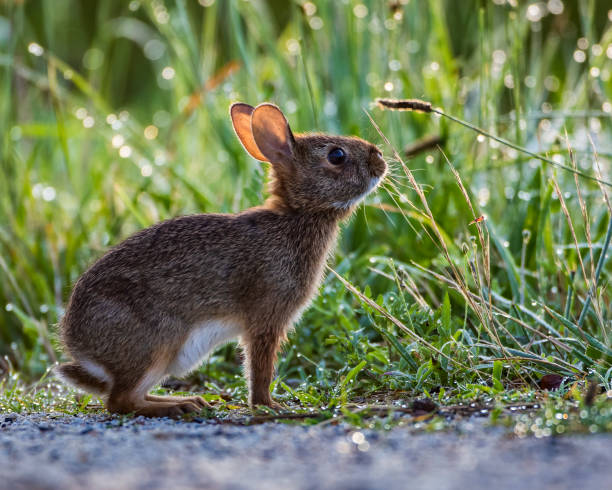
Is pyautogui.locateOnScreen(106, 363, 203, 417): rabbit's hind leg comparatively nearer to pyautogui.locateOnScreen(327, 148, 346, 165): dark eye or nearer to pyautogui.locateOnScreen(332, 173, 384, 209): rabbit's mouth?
pyautogui.locateOnScreen(332, 173, 384, 209): rabbit's mouth

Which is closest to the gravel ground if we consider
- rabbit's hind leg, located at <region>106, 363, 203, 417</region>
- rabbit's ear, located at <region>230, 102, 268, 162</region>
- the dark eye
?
rabbit's hind leg, located at <region>106, 363, 203, 417</region>

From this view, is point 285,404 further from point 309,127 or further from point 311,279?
point 309,127

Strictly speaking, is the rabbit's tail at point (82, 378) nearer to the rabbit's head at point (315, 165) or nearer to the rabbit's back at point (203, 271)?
the rabbit's back at point (203, 271)

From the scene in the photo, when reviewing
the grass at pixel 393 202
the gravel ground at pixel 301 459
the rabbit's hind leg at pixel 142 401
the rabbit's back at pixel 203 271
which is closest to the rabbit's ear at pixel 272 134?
the rabbit's back at pixel 203 271

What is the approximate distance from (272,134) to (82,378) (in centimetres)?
144

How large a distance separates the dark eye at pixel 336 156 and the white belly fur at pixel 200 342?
93cm

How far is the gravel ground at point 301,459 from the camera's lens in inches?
84.2

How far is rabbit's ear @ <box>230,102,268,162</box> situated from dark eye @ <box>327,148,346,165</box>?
32 centimetres

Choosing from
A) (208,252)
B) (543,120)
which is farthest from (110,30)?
(208,252)

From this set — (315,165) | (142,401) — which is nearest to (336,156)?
(315,165)

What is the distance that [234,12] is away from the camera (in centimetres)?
546

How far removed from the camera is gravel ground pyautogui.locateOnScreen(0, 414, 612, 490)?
2.14 meters

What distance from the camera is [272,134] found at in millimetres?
4176

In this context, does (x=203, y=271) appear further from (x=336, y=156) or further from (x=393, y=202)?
(x=393, y=202)
